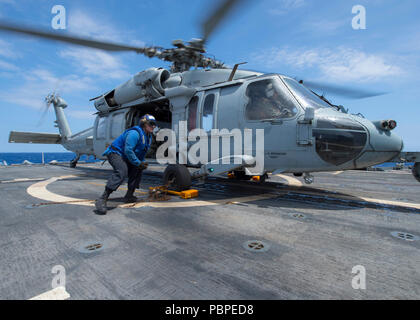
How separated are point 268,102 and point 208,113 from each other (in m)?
1.62

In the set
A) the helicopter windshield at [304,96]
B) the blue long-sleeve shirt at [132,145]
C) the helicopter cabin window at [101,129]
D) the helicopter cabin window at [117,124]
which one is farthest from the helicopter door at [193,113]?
the helicopter cabin window at [101,129]

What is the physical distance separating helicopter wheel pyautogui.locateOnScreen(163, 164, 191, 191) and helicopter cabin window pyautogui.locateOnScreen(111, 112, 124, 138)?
3.62m

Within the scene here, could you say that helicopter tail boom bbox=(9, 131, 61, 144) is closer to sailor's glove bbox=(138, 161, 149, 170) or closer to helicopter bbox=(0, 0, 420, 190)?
helicopter bbox=(0, 0, 420, 190)

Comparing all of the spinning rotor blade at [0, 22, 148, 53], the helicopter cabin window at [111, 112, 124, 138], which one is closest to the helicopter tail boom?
the helicopter cabin window at [111, 112, 124, 138]

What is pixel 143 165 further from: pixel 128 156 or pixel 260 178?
pixel 260 178

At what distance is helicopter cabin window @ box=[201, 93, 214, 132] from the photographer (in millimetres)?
5398

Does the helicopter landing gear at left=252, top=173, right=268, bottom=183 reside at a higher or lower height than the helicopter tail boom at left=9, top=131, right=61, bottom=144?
lower

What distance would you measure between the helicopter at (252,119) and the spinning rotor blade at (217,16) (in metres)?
0.02

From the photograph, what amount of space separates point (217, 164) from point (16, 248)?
3444 mm

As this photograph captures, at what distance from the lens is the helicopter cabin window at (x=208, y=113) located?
17.7ft

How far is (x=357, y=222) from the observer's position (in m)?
3.09

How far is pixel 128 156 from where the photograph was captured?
3.94 m

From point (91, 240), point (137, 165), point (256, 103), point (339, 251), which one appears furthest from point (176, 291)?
point (256, 103)

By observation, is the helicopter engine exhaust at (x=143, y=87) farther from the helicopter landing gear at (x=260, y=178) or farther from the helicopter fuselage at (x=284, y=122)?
the helicopter landing gear at (x=260, y=178)
